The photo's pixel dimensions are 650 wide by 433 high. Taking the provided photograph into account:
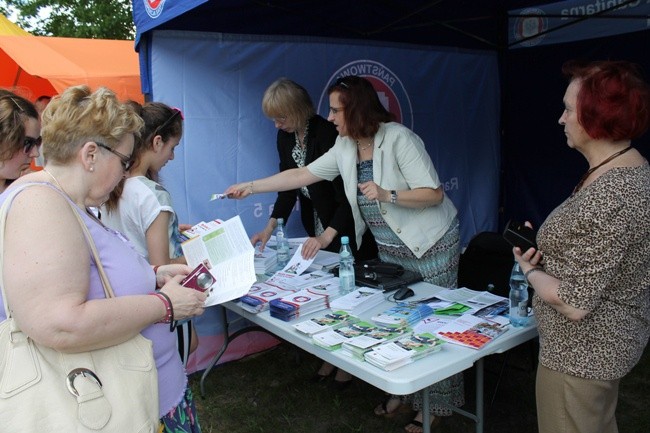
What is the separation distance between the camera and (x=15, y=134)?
1.76 meters

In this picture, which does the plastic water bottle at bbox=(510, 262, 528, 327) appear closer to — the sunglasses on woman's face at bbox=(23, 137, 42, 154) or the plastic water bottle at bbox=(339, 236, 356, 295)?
the plastic water bottle at bbox=(339, 236, 356, 295)

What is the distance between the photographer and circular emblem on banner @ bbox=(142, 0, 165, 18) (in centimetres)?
277

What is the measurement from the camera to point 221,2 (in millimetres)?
3049

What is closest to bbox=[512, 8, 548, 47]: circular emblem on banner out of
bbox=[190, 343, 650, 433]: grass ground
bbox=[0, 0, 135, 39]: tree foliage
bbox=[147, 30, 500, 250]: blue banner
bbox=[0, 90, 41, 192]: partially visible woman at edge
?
bbox=[147, 30, 500, 250]: blue banner

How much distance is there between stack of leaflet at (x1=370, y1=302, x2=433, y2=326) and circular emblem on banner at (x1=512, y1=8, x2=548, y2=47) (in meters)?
3.34

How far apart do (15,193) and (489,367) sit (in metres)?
2.92

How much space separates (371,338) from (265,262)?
1224 mm

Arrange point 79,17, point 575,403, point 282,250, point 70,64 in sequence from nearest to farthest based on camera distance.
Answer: point 575,403 → point 282,250 → point 70,64 → point 79,17

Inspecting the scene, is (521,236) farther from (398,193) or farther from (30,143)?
(30,143)

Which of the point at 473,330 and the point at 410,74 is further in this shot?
the point at 410,74

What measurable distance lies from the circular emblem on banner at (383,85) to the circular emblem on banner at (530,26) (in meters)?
1.25

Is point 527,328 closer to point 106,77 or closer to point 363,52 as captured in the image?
point 363,52

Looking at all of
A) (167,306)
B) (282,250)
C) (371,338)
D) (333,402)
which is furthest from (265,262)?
(167,306)

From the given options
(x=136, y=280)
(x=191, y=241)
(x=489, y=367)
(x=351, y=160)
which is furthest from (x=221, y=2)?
(x=489, y=367)
